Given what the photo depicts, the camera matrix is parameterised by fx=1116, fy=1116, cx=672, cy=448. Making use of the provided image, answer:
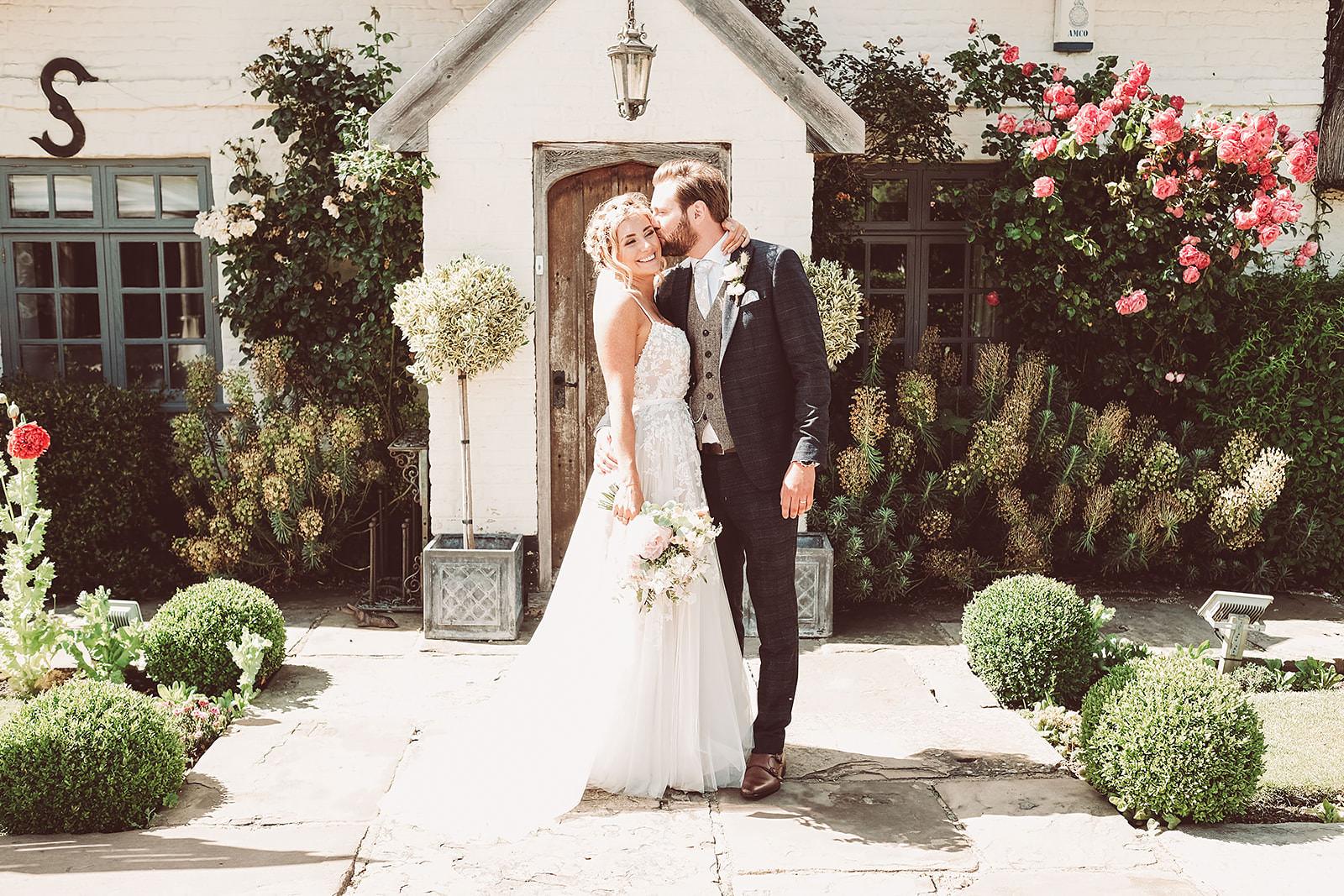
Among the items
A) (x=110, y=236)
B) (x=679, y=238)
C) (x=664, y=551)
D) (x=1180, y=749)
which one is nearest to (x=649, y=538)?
(x=664, y=551)

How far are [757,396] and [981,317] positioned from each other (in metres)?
4.58

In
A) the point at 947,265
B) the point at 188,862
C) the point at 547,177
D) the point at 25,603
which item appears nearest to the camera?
the point at 188,862

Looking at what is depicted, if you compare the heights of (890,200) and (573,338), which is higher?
(890,200)

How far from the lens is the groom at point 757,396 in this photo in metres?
3.94

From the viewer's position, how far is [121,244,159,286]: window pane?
786 centimetres

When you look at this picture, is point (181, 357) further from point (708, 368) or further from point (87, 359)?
point (708, 368)

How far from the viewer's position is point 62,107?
24.9 ft

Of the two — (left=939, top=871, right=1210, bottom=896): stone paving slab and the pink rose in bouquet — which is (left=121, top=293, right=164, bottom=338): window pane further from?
(left=939, top=871, right=1210, bottom=896): stone paving slab

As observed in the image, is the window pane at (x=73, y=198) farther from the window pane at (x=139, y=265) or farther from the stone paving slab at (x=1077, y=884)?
the stone paving slab at (x=1077, y=884)

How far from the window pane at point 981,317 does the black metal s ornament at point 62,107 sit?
6315mm

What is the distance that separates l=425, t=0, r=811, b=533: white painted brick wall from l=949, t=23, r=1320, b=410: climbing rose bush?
1788mm

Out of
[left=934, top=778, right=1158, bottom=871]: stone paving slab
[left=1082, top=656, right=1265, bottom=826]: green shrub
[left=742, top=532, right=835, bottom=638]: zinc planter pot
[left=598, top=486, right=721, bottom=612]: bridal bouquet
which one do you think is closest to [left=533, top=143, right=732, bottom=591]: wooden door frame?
[left=742, top=532, right=835, bottom=638]: zinc planter pot

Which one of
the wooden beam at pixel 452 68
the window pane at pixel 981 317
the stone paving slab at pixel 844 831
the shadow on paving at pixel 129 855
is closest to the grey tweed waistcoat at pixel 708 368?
the stone paving slab at pixel 844 831

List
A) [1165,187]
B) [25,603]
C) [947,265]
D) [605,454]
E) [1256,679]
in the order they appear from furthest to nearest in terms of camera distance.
Answer: [947,265] < [1165,187] < [1256,679] < [25,603] < [605,454]
